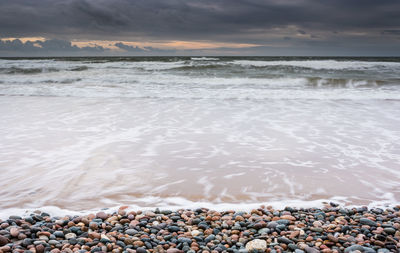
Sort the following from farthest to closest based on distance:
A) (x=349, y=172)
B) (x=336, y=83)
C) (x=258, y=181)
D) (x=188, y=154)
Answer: (x=336, y=83)
(x=188, y=154)
(x=349, y=172)
(x=258, y=181)

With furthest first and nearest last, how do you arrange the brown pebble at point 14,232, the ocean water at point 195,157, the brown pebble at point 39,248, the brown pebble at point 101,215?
the ocean water at point 195,157 < the brown pebble at point 101,215 < the brown pebble at point 14,232 < the brown pebble at point 39,248

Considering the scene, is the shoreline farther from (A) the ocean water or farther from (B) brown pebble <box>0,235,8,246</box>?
(A) the ocean water

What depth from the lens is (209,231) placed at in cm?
246

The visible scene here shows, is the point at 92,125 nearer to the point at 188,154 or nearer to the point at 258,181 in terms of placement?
the point at 188,154

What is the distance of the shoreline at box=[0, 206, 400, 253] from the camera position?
2240mm

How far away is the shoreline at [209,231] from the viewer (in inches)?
88.2

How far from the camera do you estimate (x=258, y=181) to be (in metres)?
3.53

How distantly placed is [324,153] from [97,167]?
3.12 metres

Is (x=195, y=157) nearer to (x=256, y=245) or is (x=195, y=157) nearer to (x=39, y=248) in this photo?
(x=256, y=245)

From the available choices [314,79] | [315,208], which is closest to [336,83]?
[314,79]

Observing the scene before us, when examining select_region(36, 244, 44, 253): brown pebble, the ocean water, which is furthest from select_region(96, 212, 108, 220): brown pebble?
select_region(36, 244, 44, 253): brown pebble

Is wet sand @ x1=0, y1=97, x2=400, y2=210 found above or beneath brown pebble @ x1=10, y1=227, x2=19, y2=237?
above

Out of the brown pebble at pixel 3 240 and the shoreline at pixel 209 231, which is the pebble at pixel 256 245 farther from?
the brown pebble at pixel 3 240

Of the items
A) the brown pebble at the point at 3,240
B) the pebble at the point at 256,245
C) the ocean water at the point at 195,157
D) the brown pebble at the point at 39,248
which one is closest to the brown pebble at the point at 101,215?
the ocean water at the point at 195,157
